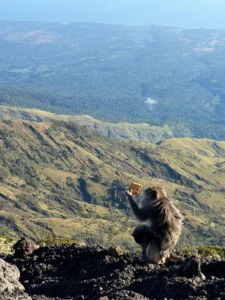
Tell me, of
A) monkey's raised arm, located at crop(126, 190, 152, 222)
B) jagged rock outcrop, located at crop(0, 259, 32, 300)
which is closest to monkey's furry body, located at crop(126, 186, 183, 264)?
monkey's raised arm, located at crop(126, 190, 152, 222)

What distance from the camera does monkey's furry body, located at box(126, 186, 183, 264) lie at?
13.4 m

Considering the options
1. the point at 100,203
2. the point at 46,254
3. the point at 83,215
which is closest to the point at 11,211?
the point at 83,215

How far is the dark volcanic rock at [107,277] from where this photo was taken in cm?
1112

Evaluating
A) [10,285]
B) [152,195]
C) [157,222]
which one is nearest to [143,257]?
[157,222]

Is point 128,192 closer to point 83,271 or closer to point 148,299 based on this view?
point 83,271

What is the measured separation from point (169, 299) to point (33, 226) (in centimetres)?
13120

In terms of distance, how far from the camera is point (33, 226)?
13875 cm

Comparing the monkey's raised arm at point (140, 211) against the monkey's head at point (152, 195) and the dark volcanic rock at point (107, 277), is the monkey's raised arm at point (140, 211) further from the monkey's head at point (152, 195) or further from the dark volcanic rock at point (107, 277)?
the dark volcanic rock at point (107, 277)

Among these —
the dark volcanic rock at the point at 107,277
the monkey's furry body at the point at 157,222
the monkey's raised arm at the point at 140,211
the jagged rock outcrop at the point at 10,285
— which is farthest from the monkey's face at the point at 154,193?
the jagged rock outcrop at the point at 10,285

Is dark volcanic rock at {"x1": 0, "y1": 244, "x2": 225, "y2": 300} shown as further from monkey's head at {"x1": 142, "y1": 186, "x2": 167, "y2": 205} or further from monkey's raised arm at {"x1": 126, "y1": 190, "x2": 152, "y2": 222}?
monkey's head at {"x1": 142, "y1": 186, "x2": 167, "y2": 205}

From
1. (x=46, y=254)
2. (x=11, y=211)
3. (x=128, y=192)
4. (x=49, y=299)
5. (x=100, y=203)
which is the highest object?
(x=128, y=192)

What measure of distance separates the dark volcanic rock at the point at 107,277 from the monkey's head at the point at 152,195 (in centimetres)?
173

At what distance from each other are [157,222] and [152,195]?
2.35ft

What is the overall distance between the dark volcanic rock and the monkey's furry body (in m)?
0.57
